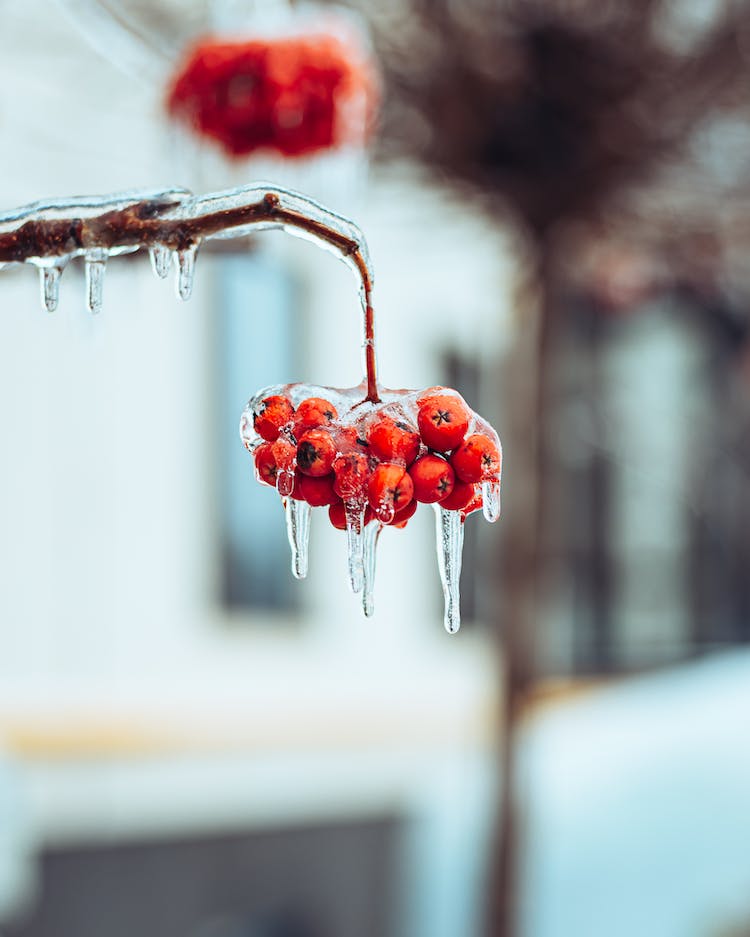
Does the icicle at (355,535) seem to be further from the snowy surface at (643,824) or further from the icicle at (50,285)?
the snowy surface at (643,824)

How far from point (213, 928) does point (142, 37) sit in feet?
11.8

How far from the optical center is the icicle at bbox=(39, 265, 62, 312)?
53 cm

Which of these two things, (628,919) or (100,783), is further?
(100,783)

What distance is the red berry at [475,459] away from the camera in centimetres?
59

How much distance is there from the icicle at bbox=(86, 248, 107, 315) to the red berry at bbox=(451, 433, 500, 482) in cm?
21

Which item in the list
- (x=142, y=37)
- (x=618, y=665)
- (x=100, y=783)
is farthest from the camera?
(x=618, y=665)

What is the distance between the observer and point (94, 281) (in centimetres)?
54

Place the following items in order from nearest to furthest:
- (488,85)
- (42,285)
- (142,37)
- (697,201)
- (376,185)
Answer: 1. (42,285)
2. (142,37)
3. (488,85)
4. (376,185)
5. (697,201)

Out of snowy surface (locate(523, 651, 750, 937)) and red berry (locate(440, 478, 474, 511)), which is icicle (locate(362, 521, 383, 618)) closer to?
red berry (locate(440, 478, 474, 511))

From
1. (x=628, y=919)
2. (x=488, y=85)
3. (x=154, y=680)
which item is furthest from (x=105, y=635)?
(x=488, y=85)

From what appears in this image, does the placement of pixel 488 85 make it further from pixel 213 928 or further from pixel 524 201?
pixel 213 928

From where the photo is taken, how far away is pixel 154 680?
4.45m

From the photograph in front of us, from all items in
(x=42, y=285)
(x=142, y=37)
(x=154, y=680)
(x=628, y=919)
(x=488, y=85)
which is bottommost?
(x=628, y=919)

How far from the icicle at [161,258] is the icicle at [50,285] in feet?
0.18
